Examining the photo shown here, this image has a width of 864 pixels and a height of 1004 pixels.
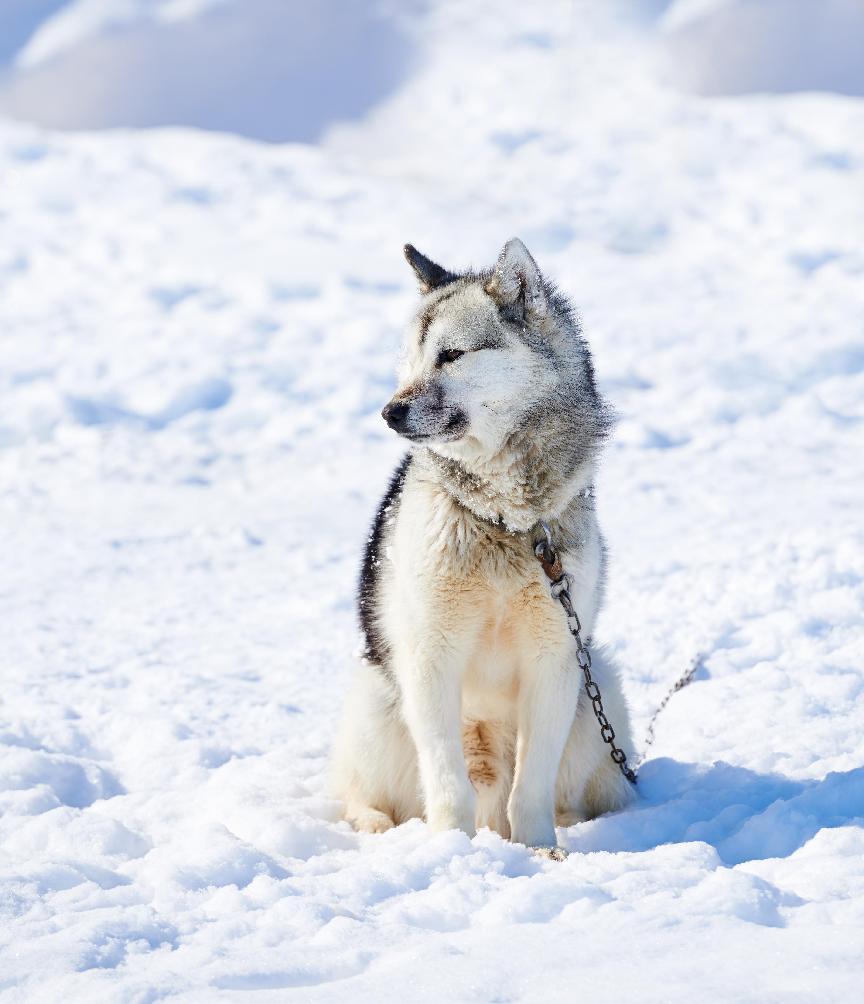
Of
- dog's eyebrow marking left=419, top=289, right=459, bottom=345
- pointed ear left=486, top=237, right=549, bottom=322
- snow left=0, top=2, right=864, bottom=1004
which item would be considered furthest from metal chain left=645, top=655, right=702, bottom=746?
dog's eyebrow marking left=419, top=289, right=459, bottom=345

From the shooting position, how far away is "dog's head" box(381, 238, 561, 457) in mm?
3402

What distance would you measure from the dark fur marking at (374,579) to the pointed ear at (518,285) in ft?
2.19

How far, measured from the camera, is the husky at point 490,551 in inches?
133

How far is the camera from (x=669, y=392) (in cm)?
1265

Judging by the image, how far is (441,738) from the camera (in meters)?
3.41

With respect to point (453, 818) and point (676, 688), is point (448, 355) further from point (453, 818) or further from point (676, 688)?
point (676, 688)

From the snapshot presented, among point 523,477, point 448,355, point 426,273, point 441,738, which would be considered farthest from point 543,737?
point 426,273

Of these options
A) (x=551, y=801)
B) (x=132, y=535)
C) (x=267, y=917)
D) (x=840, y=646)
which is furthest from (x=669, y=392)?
(x=267, y=917)

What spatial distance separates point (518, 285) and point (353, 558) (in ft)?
17.4

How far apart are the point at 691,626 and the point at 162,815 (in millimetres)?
3345

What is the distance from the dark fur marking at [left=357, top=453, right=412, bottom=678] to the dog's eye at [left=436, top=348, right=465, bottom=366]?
44 cm

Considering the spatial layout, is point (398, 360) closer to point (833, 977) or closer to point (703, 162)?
point (833, 977)

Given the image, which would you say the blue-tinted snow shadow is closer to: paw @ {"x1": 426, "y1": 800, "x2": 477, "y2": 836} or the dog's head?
paw @ {"x1": 426, "y1": 800, "x2": 477, "y2": 836}

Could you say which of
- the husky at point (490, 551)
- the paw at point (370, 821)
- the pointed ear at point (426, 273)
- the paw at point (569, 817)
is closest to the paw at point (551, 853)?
the husky at point (490, 551)
